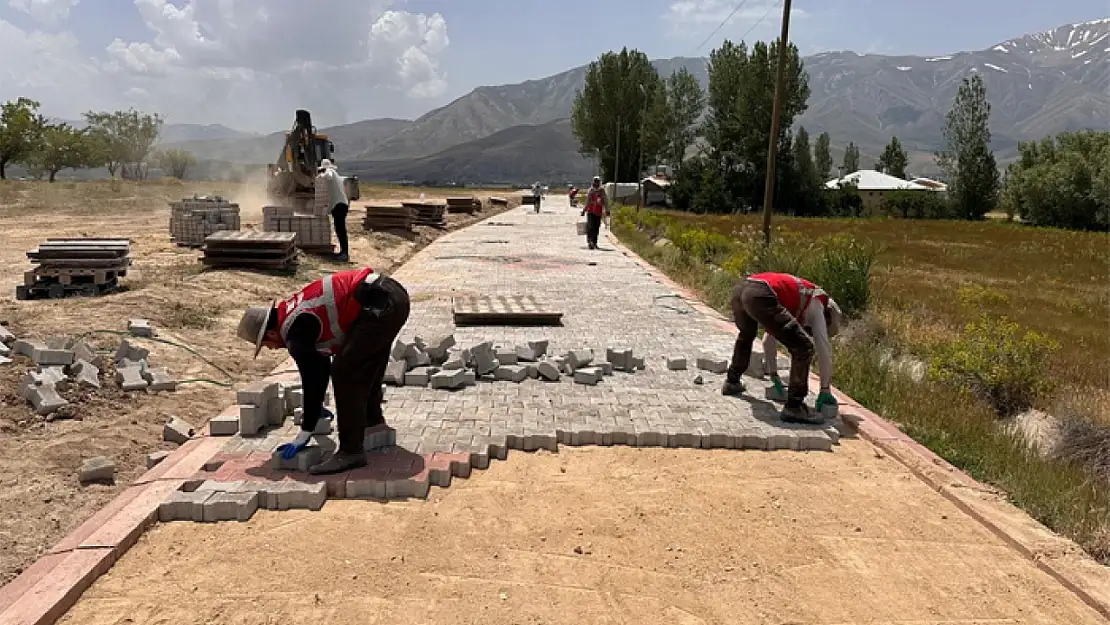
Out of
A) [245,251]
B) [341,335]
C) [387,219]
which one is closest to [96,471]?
[341,335]

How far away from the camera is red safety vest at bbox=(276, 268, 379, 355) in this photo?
4.36 m

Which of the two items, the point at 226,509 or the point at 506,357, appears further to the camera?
the point at 506,357

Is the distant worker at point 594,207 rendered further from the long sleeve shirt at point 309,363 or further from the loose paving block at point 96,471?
the loose paving block at point 96,471

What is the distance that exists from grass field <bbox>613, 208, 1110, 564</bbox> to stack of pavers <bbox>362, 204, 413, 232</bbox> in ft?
22.4

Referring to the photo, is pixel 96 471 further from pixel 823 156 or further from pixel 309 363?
pixel 823 156

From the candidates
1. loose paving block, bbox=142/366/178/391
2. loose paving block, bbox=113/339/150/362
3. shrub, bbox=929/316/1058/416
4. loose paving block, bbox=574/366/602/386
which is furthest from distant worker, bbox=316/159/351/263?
shrub, bbox=929/316/1058/416

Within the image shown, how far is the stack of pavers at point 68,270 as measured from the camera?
31.3 feet

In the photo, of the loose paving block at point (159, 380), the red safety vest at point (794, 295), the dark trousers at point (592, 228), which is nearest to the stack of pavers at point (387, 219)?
the dark trousers at point (592, 228)

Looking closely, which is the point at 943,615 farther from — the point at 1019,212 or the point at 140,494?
the point at 1019,212

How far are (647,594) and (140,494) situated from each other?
2.81 meters

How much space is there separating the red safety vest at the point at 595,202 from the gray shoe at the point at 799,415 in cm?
1378

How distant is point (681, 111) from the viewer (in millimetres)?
66062

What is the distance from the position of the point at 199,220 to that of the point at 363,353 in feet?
44.7

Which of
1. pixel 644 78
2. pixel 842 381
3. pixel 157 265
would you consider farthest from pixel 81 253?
pixel 644 78
